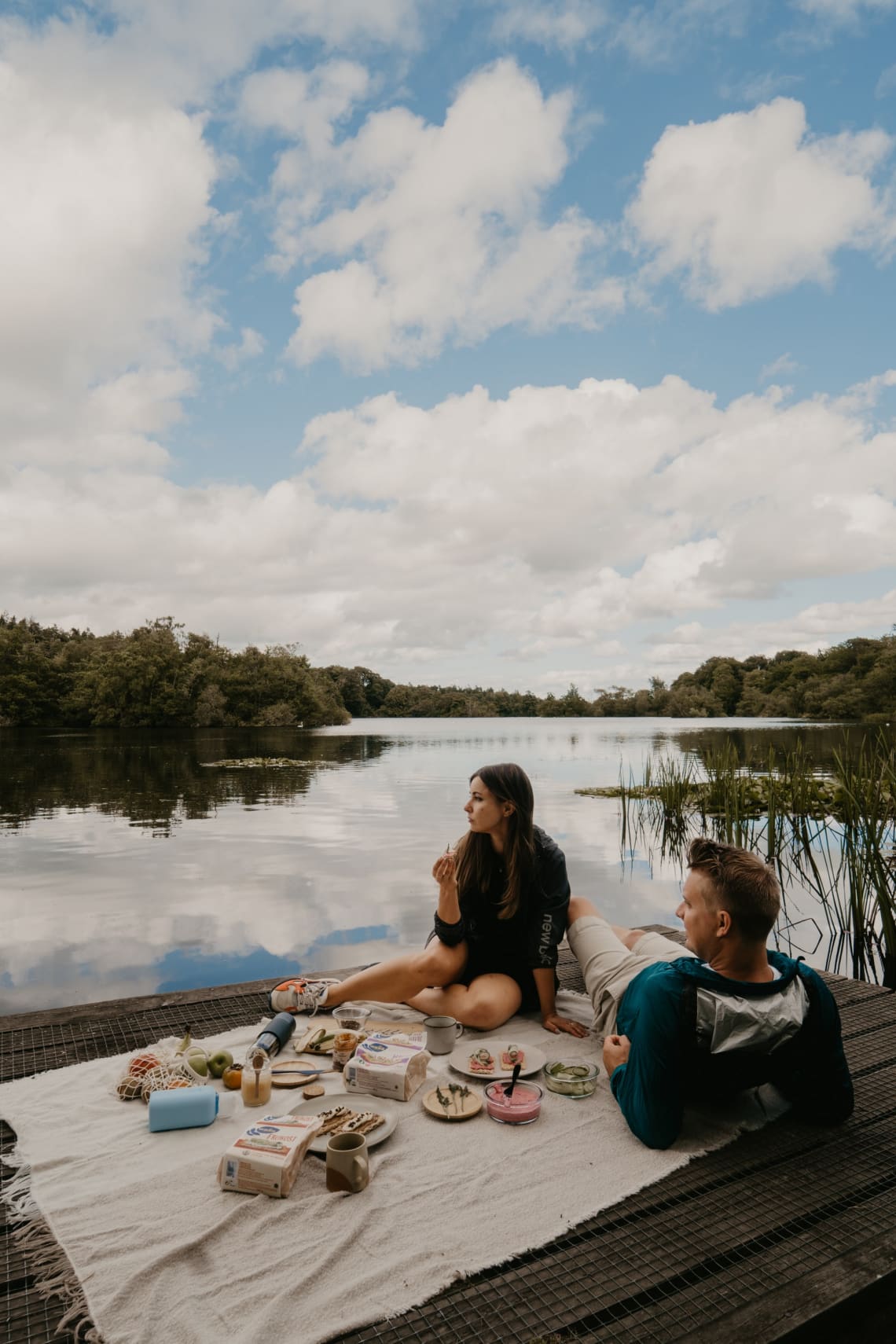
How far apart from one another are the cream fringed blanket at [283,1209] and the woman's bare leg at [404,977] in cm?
69

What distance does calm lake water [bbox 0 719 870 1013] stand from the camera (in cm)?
543

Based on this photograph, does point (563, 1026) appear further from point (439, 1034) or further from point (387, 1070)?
point (387, 1070)

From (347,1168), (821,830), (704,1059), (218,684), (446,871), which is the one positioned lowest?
(821,830)

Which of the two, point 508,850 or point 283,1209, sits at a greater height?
point 508,850

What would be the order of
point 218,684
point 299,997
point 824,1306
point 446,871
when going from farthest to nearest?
point 218,684 < point 299,997 < point 446,871 < point 824,1306

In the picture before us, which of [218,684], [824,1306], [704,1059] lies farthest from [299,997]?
[218,684]

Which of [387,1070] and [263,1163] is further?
[387,1070]

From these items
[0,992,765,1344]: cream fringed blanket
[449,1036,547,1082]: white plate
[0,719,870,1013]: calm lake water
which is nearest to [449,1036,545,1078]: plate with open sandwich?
[449,1036,547,1082]: white plate

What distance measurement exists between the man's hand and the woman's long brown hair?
0.76 meters

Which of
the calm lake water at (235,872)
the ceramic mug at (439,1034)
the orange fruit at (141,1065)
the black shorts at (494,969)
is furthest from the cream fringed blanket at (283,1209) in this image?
the calm lake water at (235,872)

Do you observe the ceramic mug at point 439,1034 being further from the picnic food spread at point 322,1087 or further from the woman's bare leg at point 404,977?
the woman's bare leg at point 404,977

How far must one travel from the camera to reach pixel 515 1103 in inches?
94.5

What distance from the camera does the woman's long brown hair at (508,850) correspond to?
323cm

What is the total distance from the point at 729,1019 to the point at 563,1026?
1198mm
